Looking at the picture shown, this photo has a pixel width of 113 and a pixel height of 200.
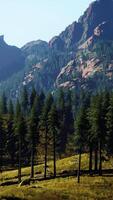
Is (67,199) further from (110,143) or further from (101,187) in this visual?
(110,143)

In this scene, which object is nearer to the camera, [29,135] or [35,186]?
[35,186]

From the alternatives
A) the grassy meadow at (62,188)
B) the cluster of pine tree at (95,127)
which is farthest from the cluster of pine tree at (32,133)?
the cluster of pine tree at (95,127)

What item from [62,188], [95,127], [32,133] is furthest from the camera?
[32,133]

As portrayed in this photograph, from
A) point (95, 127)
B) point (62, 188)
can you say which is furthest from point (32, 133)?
point (62, 188)

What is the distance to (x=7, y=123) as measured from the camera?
410 ft

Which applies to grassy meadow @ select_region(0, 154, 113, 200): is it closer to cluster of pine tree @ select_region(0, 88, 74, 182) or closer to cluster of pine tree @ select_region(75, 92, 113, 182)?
cluster of pine tree @ select_region(0, 88, 74, 182)

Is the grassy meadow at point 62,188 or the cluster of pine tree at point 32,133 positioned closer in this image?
the grassy meadow at point 62,188

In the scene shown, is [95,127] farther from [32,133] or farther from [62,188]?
[62,188]

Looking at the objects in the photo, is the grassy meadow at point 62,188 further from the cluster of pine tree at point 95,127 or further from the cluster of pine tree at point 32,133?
the cluster of pine tree at point 95,127

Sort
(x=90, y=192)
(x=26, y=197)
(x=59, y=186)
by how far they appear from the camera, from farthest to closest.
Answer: (x=59, y=186), (x=90, y=192), (x=26, y=197)

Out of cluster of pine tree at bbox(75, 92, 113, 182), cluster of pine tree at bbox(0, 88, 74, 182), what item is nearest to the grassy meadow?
cluster of pine tree at bbox(0, 88, 74, 182)

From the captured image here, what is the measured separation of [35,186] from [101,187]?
11.3m

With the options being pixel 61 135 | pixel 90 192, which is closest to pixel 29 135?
pixel 90 192

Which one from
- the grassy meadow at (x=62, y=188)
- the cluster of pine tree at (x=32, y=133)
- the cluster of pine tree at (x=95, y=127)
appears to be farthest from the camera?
the cluster of pine tree at (x=32, y=133)
